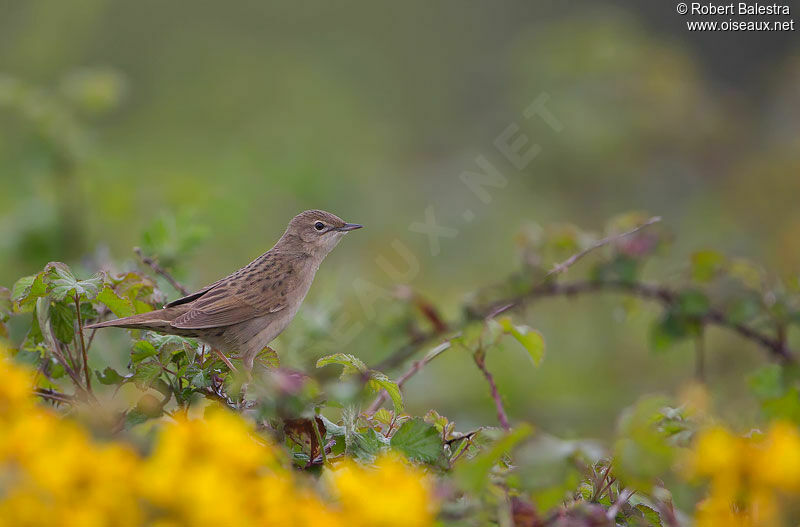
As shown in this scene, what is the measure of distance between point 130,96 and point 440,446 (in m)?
12.0

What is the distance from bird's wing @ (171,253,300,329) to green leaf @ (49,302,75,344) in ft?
3.83

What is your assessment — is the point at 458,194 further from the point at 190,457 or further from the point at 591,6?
the point at 190,457

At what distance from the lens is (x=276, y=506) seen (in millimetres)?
1436

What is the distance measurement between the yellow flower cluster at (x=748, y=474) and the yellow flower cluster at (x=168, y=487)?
1.63ft

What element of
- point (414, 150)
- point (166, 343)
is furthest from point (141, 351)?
point (414, 150)

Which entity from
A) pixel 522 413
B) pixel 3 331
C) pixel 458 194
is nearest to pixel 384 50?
pixel 458 194

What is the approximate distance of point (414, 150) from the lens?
12023 mm

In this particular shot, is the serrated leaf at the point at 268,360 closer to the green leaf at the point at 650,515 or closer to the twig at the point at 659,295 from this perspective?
the twig at the point at 659,295

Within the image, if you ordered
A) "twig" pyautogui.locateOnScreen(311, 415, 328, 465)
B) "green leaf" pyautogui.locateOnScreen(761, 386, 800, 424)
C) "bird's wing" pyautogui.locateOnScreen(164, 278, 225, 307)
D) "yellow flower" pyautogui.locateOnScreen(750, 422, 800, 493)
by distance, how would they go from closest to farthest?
"yellow flower" pyautogui.locateOnScreen(750, 422, 800, 493)
"twig" pyautogui.locateOnScreen(311, 415, 328, 465)
"green leaf" pyautogui.locateOnScreen(761, 386, 800, 424)
"bird's wing" pyautogui.locateOnScreen(164, 278, 225, 307)

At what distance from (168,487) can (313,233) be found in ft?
11.0

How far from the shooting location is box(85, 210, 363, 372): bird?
3.70 metres

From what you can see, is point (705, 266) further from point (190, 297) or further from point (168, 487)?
point (168, 487)

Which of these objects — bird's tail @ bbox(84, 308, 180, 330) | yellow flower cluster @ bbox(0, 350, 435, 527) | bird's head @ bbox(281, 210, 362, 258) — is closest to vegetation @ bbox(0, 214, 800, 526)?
yellow flower cluster @ bbox(0, 350, 435, 527)

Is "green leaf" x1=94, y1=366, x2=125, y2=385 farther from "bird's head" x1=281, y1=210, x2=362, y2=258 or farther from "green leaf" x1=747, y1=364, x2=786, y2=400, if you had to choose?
"bird's head" x1=281, y1=210, x2=362, y2=258
